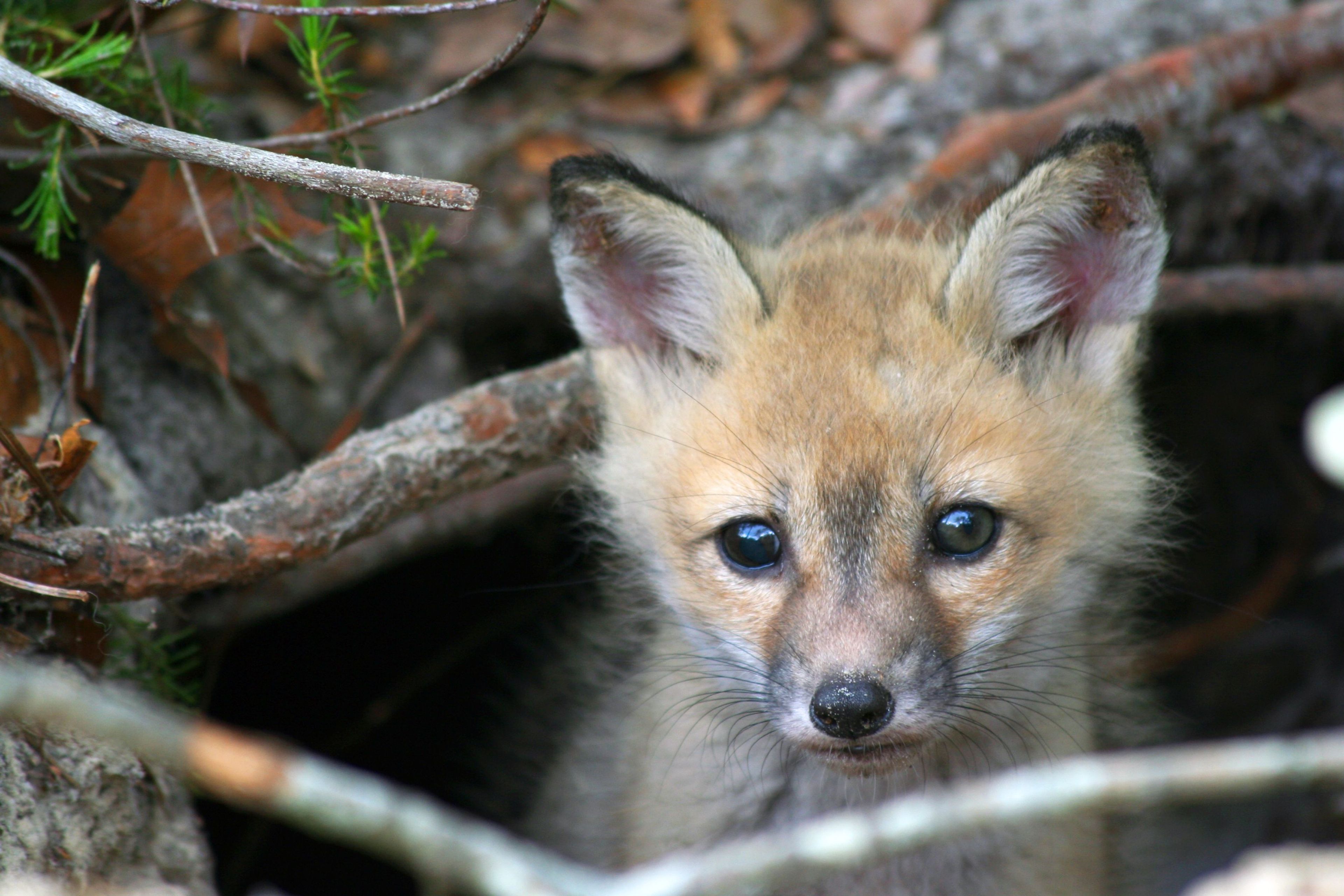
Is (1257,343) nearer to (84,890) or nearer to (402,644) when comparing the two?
(402,644)

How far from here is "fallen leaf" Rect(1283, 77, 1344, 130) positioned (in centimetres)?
416

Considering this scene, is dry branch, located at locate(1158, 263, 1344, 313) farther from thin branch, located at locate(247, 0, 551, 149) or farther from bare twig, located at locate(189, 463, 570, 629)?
thin branch, located at locate(247, 0, 551, 149)

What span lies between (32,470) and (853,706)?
6.13ft

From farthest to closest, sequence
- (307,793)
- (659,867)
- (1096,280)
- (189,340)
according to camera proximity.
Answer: (189,340) < (1096,280) < (659,867) < (307,793)

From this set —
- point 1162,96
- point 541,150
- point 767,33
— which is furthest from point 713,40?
point 1162,96

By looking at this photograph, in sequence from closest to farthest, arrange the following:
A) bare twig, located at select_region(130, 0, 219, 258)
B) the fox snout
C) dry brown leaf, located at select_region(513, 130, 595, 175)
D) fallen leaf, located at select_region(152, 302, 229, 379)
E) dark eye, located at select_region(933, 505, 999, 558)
→ the fox snout < dark eye, located at select_region(933, 505, 999, 558) < bare twig, located at select_region(130, 0, 219, 258) < fallen leaf, located at select_region(152, 302, 229, 379) < dry brown leaf, located at select_region(513, 130, 595, 175)

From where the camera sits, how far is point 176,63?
139 inches

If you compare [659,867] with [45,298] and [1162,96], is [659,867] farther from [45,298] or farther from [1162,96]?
[1162,96]

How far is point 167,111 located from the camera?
2986mm

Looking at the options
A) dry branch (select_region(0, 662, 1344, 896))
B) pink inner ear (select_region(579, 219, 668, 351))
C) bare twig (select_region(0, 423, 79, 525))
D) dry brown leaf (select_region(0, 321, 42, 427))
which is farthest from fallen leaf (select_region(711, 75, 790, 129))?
dry branch (select_region(0, 662, 1344, 896))

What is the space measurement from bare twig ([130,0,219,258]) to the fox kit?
3.26 ft

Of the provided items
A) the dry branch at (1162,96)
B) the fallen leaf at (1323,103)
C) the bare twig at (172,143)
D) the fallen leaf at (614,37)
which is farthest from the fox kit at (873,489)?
the fallen leaf at (1323,103)

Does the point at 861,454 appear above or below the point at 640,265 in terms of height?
below

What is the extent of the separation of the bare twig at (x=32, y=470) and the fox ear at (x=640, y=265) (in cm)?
133
